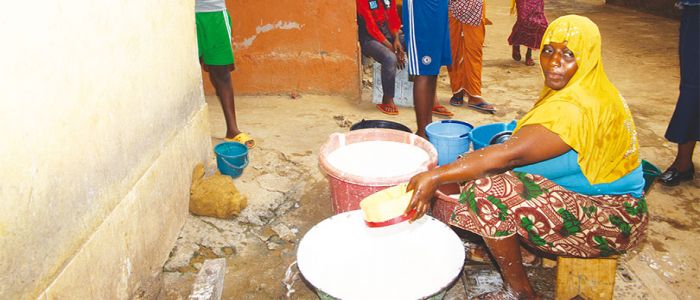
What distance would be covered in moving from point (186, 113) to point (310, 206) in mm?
913

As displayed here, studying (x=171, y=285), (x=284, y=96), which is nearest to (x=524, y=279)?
(x=171, y=285)

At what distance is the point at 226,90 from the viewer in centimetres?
409

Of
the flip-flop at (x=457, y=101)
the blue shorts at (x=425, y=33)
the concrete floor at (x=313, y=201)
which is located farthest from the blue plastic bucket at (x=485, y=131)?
the flip-flop at (x=457, y=101)

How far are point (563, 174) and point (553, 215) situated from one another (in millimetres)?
191

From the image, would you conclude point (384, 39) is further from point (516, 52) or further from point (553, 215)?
point (553, 215)

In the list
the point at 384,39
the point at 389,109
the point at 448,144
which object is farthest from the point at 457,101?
the point at 448,144

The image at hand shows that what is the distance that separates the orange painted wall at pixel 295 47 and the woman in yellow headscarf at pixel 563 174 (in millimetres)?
3248

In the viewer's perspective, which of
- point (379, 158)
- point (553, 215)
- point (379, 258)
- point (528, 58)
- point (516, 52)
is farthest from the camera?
point (516, 52)

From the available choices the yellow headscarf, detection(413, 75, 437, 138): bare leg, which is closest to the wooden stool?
the yellow headscarf

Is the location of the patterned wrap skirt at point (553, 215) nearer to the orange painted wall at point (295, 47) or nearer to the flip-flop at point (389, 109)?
the flip-flop at point (389, 109)

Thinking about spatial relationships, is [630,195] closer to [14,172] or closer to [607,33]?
[14,172]

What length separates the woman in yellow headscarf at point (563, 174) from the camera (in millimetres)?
2010

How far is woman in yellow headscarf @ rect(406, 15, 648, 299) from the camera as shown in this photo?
2.01 metres

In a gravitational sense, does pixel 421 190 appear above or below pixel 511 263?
above
